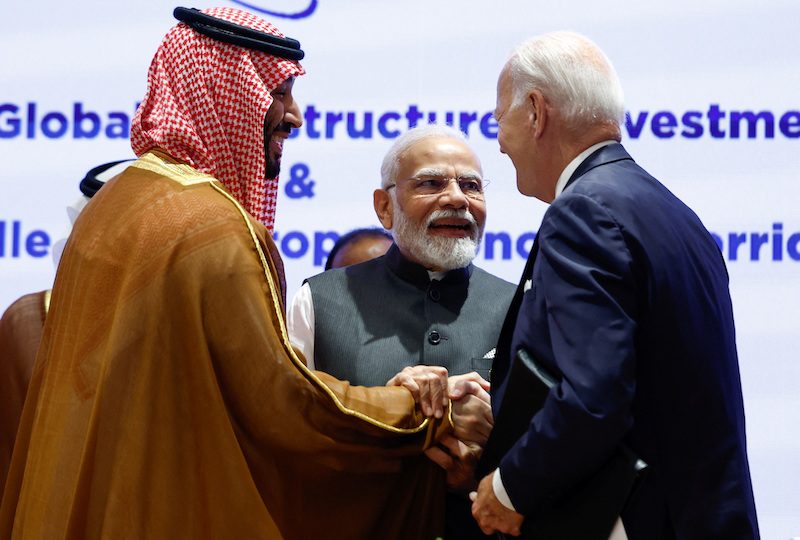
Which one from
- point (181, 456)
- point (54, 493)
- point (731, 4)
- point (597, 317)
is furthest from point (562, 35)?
point (731, 4)

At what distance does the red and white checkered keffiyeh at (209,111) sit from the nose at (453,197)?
2.55 feet

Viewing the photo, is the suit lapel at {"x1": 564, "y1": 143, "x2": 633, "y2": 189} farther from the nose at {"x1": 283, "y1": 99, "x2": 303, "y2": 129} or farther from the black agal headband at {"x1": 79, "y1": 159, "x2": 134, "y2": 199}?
the black agal headband at {"x1": 79, "y1": 159, "x2": 134, "y2": 199}

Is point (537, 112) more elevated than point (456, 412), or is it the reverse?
point (537, 112)

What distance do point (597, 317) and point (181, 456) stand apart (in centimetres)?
108

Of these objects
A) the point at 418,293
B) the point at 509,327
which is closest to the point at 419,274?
the point at 418,293

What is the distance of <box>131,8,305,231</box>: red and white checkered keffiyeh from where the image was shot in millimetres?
3182

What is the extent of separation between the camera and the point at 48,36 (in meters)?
5.30

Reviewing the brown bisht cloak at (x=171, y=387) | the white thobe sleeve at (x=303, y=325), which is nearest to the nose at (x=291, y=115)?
the brown bisht cloak at (x=171, y=387)

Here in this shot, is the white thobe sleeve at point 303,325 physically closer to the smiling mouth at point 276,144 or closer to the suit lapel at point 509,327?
the smiling mouth at point 276,144

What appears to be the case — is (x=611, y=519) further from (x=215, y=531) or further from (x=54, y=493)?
(x=54, y=493)

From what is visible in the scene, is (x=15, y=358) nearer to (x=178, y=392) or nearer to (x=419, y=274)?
(x=178, y=392)

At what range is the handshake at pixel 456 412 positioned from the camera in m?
3.31

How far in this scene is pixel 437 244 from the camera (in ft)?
12.7

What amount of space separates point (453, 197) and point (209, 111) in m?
1.02
